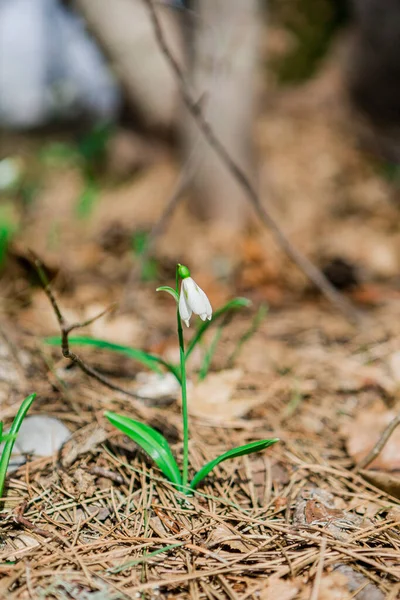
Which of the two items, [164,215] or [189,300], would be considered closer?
[189,300]

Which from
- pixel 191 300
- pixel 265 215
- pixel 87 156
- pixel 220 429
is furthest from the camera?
pixel 87 156

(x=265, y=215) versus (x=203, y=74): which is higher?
(x=203, y=74)

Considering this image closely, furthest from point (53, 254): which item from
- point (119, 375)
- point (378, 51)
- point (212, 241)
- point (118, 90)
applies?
point (378, 51)

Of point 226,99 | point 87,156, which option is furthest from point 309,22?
point 87,156

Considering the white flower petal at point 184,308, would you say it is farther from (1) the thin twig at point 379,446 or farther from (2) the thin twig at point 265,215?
(2) the thin twig at point 265,215

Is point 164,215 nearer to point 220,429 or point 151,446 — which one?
point 220,429

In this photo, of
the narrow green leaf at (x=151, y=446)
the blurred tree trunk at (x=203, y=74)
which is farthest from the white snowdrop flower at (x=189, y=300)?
the blurred tree trunk at (x=203, y=74)
